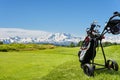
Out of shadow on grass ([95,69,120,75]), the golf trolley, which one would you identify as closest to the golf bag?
the golf trolley

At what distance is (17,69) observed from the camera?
17.8 metres

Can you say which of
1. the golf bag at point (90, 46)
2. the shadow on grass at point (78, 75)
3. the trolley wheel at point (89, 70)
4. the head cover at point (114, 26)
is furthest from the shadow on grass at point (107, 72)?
the head cover at point (114, 26)

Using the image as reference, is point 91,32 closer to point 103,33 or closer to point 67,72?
point 103,33

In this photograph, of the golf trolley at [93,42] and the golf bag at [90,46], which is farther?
the golf bag at [90,46]

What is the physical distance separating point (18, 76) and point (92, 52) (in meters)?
4.03

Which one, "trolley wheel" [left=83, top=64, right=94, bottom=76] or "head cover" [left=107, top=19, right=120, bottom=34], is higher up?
"head cover" [left=107, top=19, right=120, bottom=34]

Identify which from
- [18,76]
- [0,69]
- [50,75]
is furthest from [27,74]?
[0,69]

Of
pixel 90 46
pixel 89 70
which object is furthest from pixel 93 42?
pixel 89 70

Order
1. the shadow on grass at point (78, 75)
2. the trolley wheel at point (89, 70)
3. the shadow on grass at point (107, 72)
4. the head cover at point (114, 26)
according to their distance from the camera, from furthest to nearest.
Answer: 1. the shadow on grass at point (107, 72)
2. the trolley wheel at point (89, 70)
3. the head cover at point (114, 26)
4. the shadow on grass at point (78, 75)

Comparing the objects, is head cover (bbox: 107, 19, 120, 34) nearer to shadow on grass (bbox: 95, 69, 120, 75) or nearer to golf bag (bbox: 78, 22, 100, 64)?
golf bag (bbox: 78, 22, 100, 64)

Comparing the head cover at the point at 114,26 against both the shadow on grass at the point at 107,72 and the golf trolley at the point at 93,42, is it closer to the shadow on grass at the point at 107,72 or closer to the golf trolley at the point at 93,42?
the golf trolley at the point at 93,42

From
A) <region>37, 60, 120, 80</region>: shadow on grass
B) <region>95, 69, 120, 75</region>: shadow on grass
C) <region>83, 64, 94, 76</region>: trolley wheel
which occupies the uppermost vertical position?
<region>83, 64, 94, 76</region>: trolley wheel

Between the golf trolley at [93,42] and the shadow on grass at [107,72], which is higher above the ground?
the golf trolley at [93,42]

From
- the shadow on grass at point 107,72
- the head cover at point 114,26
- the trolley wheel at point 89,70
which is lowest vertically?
the shadow on grass at point 107,72
